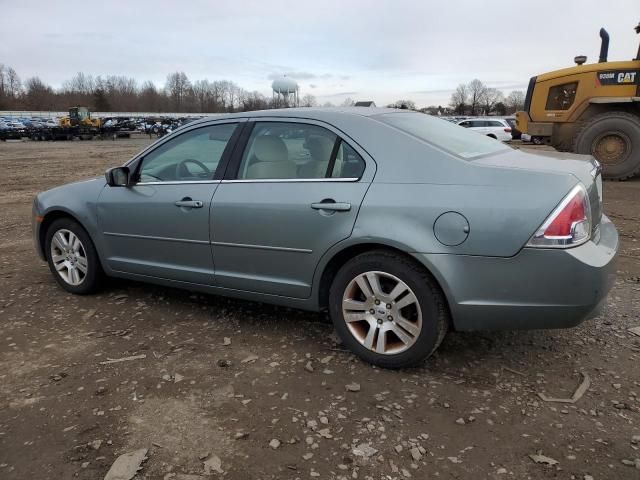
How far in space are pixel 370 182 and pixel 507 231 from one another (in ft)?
2.78

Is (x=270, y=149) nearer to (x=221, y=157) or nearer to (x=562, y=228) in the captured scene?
(x=221, y=157)

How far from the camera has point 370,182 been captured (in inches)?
123

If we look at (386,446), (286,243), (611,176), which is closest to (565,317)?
(386,446)

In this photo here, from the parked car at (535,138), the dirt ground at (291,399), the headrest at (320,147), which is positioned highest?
the parked car at (535,138)

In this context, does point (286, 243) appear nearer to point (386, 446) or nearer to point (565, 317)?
point (386, 446)

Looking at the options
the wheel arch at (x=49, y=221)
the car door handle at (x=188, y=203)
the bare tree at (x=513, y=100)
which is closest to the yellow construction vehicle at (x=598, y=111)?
the car door handle at (x=188, y=203)

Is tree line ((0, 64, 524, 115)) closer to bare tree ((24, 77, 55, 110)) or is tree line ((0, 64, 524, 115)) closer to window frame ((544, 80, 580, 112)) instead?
bare tree ((24, 77, 55, 110))

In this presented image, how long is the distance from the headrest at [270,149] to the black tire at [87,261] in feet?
6.08

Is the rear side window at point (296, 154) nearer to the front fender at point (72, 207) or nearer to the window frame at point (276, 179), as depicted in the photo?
the window frame at point (276, 179)

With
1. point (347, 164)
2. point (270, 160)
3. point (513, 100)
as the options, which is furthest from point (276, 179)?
point (513, 100)

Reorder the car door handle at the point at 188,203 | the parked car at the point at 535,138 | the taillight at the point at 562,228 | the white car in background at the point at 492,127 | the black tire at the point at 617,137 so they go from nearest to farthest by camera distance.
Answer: the taillight at the point at 562,228 → the car door handle at the point at 188,203 → the black tire at the point at 617,137 → the parked car at the point at 535,138 → the white car in background at the point at 492,127

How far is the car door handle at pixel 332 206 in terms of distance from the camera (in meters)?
3.15

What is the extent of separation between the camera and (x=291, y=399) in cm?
293

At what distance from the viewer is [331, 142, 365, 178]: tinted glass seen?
3.22 metres
